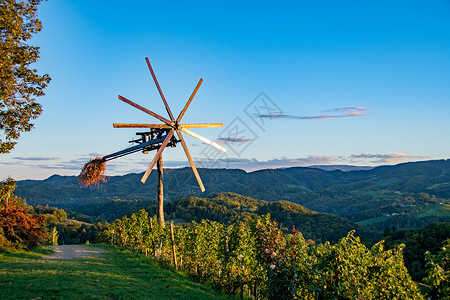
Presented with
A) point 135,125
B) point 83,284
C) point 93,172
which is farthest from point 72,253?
point 83,284

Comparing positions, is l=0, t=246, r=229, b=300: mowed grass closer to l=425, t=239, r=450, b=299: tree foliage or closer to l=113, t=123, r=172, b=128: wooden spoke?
l=425, t=239, r=450, b=299: tree foliage

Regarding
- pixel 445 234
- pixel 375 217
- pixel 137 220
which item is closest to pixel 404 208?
pixel 375 217

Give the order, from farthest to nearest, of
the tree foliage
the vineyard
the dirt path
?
the dirt path, the vineyard, the tree foliage

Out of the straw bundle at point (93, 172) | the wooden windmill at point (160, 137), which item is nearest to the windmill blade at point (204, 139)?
the wooden windmill at point (160, 137)

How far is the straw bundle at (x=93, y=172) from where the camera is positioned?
691 inches

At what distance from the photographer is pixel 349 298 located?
7410 mm

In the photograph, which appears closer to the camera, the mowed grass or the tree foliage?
the tree foliage

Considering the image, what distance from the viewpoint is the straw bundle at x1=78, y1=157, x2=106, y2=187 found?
1756cm

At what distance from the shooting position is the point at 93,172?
17578mm

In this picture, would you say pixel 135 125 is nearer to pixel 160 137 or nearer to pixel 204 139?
pixel 160 137

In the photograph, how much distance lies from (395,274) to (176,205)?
148062 mm

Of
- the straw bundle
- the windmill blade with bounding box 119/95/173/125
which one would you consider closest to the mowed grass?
the straw bundle

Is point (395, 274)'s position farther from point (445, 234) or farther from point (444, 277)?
point (445, 234)

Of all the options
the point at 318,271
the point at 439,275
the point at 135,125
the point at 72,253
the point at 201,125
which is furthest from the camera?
the point at 201,125
